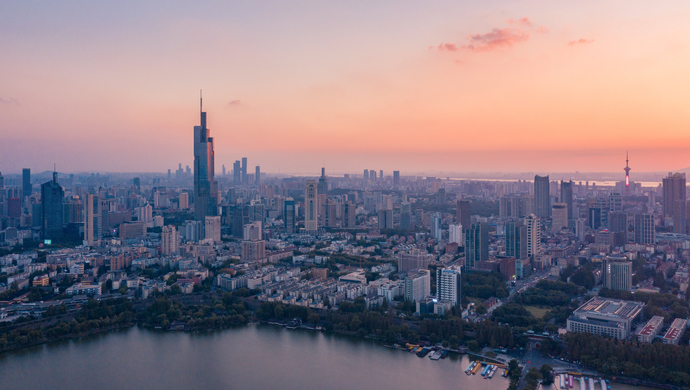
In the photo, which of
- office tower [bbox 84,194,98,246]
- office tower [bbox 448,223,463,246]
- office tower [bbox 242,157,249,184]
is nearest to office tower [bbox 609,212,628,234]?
office tower [bbox 448,223,463,246]

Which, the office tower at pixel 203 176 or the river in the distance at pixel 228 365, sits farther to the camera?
the office tower at pixel 203 176

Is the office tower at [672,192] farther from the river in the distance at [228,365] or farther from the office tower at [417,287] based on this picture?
the river in the distance at [228,365]

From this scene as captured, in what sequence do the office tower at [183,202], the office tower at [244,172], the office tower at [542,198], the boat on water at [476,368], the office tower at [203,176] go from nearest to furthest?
1. the boat on water at [476,368]
2. the office tower at [203,176]
3. the office tower at [542,198]
4. the office tower at [183,202]
5. the office tower at [244,172]

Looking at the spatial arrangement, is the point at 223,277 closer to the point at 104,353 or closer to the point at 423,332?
the point at 104,353

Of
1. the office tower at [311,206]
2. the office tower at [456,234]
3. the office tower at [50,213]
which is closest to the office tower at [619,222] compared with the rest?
the office tower at [456,234]

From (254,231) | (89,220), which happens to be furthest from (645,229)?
(89,220)

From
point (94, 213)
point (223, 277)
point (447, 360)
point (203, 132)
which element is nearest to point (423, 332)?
point (447, 360)

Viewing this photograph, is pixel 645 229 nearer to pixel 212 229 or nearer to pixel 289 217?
pixel 289 217
